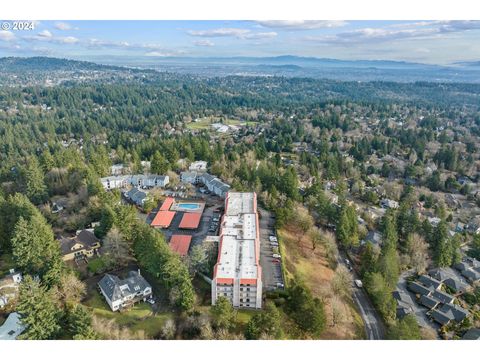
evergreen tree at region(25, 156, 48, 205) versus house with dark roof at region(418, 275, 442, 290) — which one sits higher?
evergreen tree at region(25, 156, 48, 205)

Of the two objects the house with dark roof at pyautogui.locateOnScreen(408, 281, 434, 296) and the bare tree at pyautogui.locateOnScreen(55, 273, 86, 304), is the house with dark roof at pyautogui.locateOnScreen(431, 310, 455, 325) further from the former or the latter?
the bare tree at pyautogui.locateOnScreen(55, 273, 86, 304)

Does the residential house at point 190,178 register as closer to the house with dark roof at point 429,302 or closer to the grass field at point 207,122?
the house with dark roof at point 429,302

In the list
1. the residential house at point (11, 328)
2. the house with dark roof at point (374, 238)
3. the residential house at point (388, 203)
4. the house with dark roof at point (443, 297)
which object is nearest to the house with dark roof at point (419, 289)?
the house with dark roof at point (443, 297)

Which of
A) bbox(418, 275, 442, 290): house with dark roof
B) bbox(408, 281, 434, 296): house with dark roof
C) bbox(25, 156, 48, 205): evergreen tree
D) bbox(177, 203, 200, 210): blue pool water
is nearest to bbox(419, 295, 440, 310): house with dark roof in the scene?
bbox(408, 281, 434, 296): house with dark roof

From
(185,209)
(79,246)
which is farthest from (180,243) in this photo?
(79,246)

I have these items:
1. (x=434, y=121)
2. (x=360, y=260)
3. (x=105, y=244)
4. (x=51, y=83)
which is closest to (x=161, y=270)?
(x=105, y=244)

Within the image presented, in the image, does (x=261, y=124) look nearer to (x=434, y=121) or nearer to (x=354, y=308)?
(x=434, y=121)

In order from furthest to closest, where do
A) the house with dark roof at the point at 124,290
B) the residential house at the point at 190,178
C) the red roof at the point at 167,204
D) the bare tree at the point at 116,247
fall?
the residential house at the point at 190,178 → the red roof at the point at 167,204 → the bare tree at the point at 116,247 → the house with dark roof at the point at 124,290

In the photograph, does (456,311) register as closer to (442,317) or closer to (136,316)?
(442,317)
